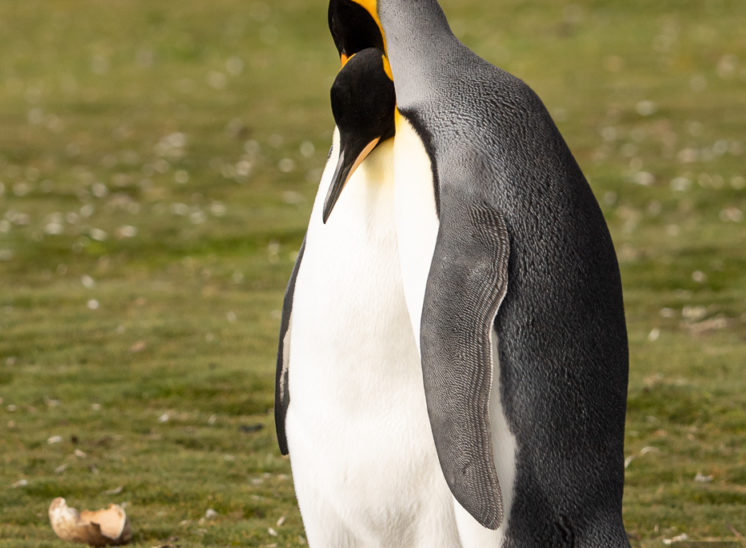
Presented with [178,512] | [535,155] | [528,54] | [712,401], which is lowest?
[178,512]

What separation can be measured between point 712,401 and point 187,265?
405cm

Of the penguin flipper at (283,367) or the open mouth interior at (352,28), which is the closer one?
the open mouth interior at (352,28)

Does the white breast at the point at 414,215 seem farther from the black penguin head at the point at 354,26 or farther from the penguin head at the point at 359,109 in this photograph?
the black penguin head at the point at 354,26

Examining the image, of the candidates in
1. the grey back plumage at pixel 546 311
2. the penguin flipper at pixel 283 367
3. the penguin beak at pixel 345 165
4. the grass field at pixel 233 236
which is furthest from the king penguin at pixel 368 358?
the grass field at pixel 233 236

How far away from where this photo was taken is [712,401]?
18.5 feet

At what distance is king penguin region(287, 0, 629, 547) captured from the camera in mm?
2514

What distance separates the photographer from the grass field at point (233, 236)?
15.7 ft

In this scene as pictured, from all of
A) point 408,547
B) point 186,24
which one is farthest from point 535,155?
point 186,24

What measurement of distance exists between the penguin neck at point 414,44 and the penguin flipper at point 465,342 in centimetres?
34

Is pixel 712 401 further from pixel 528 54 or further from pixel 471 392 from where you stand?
pixel 528 54

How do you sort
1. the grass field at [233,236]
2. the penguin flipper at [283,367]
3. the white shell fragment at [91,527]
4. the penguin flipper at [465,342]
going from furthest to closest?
the grass field at [233,236] < the white shell fragment at [91,527] < the penguin flipper at [283,367] < the penguin flipper at [465,342]

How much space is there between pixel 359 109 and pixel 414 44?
0.72ft

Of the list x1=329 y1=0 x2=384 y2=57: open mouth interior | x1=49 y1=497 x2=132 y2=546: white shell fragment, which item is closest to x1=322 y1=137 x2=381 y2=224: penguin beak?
x1=329 y1=0 x2=384 y2=57: open mouth interior

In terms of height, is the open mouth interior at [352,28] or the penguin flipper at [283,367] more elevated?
the open mouth interior at [352,28]
